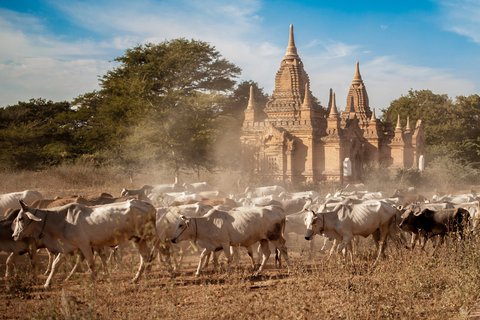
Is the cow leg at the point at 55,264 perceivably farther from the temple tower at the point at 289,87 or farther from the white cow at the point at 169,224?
the temple tower at the point at 289,87

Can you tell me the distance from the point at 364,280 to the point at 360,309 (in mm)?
1332

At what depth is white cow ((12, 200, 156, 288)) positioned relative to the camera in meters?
8.80

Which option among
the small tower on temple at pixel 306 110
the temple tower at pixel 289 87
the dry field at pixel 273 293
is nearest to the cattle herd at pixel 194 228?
the dry field at pixel 273 293

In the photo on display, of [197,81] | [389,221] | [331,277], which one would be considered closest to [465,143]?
[197,81]

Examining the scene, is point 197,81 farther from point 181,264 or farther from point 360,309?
point 360,309

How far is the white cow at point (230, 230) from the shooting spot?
9.79 meters

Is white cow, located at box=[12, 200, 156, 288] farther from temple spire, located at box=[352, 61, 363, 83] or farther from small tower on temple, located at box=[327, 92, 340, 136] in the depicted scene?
temple spire, located at box=[352, 61, 363, 83]

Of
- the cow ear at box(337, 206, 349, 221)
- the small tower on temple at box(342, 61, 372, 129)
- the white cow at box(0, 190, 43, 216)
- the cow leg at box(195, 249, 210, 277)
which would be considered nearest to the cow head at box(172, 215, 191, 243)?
the cow leg at box(195, 249, 210, 277)

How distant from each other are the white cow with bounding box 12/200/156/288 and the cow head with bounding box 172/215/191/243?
52 centimetres

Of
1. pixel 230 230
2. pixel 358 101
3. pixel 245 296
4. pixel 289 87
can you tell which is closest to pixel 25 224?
pixel 230 230

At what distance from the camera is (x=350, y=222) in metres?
10.9

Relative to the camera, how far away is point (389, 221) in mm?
11492

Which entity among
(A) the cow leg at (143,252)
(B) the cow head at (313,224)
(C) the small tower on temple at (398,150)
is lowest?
(A) the cow leg at (143,252)

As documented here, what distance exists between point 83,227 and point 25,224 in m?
0.89
